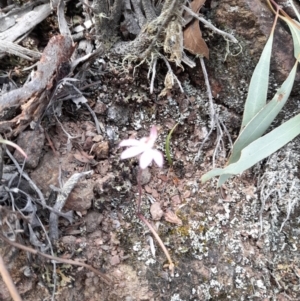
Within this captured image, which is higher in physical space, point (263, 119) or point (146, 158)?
point (146, 158)

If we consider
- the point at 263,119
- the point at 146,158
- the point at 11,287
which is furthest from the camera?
the point at 263,119

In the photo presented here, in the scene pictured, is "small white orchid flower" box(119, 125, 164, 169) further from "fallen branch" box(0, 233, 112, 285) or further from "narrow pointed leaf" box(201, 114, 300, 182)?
"fallen branch" box(0, 233, 112, 285)

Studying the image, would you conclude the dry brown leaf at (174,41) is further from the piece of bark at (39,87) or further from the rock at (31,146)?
the rock at (31,146)

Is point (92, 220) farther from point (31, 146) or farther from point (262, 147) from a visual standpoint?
point (262, 147)

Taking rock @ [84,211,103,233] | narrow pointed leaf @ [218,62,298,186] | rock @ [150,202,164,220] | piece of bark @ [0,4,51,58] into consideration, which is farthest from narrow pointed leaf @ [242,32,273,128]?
piece of bark @ [0,4,51,58]

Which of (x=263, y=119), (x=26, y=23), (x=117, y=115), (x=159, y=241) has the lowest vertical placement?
(x=159, y=241)

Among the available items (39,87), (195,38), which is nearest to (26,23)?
(39,87)

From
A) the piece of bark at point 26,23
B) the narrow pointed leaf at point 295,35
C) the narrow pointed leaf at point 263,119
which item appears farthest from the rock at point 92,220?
the narrow pointed leaf at point 295,35
